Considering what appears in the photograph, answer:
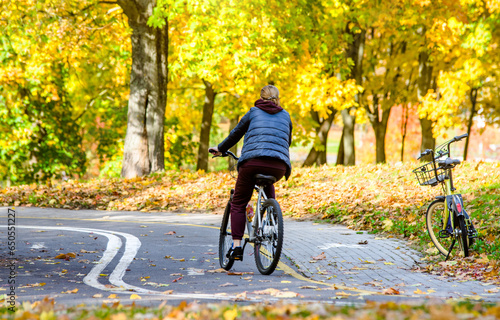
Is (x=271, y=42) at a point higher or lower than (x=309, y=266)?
higher

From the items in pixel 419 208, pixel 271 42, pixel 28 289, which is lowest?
pixel 28 289

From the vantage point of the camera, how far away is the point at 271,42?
55.6 ft

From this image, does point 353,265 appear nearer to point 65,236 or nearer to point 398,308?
point 398,308

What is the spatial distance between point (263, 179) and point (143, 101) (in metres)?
11.8

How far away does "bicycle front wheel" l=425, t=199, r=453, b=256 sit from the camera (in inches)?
288

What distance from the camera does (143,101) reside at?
17.2m

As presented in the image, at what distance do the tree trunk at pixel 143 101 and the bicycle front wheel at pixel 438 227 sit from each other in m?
10.8

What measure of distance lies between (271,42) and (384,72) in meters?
13.6

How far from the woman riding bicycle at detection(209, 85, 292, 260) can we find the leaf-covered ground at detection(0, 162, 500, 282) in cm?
225

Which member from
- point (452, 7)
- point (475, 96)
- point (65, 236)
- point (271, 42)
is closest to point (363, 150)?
point (475, 96)

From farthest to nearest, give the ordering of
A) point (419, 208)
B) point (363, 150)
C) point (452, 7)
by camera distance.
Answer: point (363, 150), point (452, 7), point (419, 208)

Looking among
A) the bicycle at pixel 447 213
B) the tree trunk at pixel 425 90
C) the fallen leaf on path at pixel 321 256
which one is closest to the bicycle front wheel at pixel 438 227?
the bicycle at pixel 447 213

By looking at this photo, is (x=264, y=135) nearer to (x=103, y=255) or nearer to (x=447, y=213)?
(x=447, y=213)

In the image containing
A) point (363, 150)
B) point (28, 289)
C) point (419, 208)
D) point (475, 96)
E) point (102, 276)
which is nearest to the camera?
point (28, 289)
